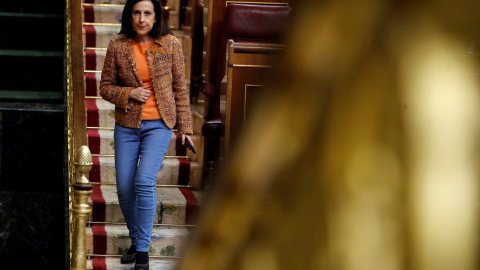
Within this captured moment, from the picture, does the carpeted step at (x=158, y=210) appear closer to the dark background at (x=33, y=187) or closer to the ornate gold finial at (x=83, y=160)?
the dark background at (x=33, y=187)

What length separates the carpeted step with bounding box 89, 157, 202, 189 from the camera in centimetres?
589

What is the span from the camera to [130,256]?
4.91m

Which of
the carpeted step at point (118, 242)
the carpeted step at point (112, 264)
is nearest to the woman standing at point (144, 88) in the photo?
the carpeted step at point (112, 264)

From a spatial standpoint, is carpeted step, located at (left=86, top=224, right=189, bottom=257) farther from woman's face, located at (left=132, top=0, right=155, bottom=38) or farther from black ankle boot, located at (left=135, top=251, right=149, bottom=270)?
woman's face, located at (left=132, top=0, right=155, bottom=38)

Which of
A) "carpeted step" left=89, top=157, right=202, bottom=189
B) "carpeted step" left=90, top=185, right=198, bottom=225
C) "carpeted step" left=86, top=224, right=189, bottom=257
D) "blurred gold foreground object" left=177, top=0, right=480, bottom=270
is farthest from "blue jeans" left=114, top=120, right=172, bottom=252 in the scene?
"blurred gold foreground object" left=177, top=0, right=480, bottom=270

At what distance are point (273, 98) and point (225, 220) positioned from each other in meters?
0.04

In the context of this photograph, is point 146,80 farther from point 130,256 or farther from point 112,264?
point 112,264

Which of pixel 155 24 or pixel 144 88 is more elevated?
pixel 155 24

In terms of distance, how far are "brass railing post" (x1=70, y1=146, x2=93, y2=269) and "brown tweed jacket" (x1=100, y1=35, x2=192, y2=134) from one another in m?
0.84

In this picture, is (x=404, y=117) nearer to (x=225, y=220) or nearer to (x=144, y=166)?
(x=225, y=220)

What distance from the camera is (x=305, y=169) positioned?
21 cm

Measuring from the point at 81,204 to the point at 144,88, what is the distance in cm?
97

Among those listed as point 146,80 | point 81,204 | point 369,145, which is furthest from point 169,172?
point 369,145

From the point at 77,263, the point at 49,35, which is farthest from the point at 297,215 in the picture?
the point at 49,35
